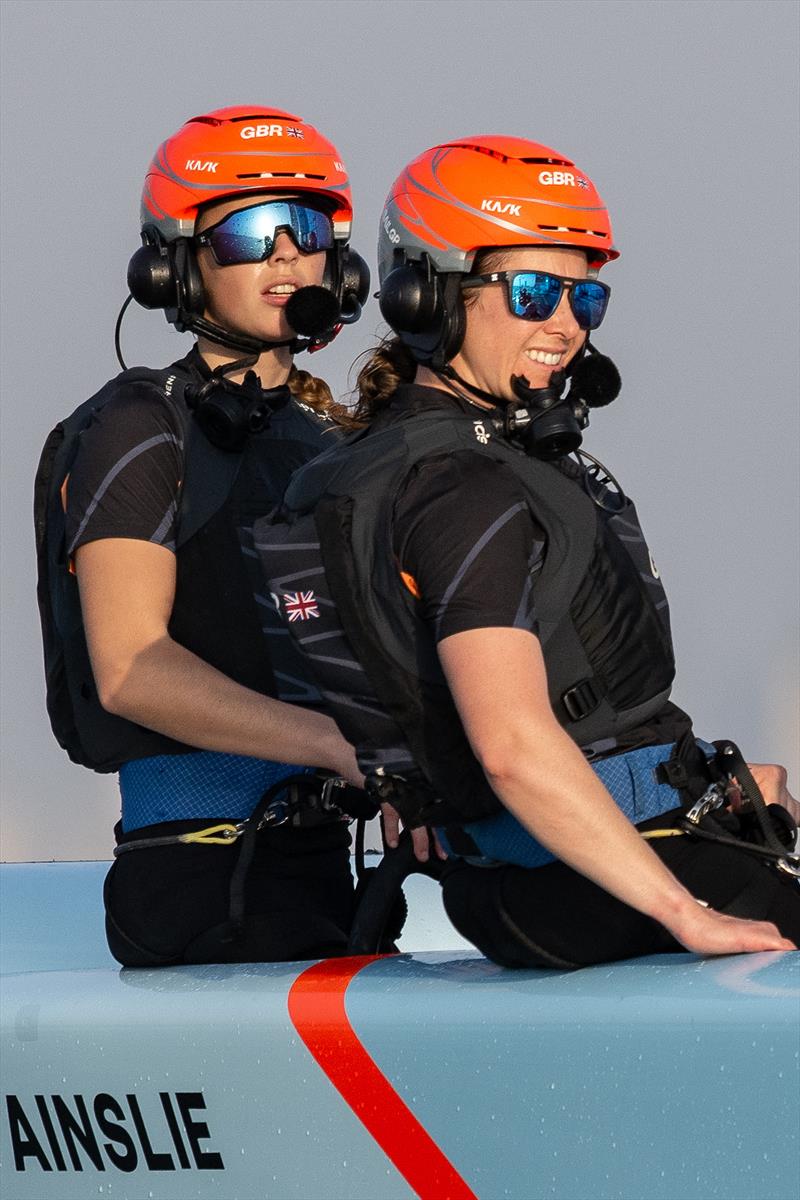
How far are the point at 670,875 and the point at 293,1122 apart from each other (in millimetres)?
528

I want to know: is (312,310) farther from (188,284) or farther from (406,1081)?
(406,1081)

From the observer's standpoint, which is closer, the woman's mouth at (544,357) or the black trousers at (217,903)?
the woman's mouth at (544,357)

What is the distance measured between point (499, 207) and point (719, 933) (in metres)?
0.83

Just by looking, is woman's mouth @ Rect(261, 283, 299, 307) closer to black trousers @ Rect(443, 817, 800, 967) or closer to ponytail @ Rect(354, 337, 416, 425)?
ponytail @ Rect(354, 337, 416, 425)

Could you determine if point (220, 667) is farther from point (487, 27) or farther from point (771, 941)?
point (487, 27)

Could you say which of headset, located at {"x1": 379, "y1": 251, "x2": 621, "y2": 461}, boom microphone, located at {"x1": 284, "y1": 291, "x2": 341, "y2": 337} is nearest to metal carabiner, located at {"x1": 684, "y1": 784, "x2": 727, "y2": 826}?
headset, located at {"x1": 379, "y1": 251, "x2": 621, "y2": 461}

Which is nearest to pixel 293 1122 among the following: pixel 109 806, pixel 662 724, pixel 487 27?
pixel 662 724

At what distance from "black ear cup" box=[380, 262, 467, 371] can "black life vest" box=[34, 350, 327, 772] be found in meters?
0.50

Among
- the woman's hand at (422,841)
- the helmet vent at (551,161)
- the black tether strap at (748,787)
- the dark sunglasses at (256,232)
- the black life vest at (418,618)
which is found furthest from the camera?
the dark sunglasses at (256,232)

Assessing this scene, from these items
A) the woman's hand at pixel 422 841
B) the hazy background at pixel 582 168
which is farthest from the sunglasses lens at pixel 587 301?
the hazy background at pixel 582 168

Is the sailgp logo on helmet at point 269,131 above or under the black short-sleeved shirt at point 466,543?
above

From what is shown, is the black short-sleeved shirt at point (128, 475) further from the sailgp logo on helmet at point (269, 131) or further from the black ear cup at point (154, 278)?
the sailgp logo on helmet at point (269, 131)

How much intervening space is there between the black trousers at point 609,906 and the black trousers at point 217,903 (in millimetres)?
456

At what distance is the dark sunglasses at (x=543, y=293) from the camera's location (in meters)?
2.20
